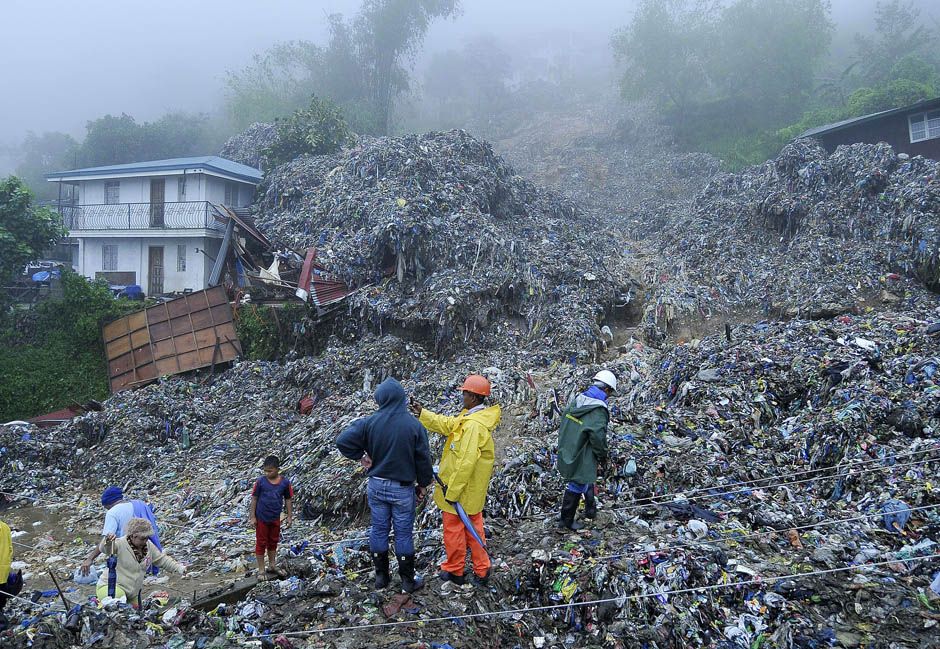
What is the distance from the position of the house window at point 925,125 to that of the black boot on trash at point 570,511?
56.0ft

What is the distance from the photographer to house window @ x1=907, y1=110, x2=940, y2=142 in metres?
15.5

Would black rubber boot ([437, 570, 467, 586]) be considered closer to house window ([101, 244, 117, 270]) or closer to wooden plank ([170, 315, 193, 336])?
wooden plank ([170, 315, 193, 336])

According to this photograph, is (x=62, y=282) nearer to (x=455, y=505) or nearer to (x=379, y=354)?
(x=379, y=354)

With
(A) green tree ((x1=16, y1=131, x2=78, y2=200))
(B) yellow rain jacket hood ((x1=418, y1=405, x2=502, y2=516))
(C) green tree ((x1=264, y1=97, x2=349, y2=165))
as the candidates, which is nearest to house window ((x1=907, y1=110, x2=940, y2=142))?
(C) green tree ((x1=264, y1=97, x2=349, y2=165))

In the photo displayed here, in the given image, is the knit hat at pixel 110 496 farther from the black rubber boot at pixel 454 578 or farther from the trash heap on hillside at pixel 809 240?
the trash heap on hillside at pixel 809 240

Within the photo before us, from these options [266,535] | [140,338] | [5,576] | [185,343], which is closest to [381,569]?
[266,535]

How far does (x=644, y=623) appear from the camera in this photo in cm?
361

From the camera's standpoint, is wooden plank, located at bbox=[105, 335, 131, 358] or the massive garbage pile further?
wooden plank, located at bbox=[105, 335, 131, 358]

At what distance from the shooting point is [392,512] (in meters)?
3.66

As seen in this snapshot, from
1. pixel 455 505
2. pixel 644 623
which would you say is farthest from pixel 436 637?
pixel 644 623

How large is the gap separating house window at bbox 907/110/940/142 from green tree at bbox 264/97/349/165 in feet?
54.4

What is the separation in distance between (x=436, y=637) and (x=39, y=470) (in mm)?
8921

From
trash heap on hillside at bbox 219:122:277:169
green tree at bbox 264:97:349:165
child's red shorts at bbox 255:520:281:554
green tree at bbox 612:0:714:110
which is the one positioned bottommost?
child's red shorts at bbox 255:520:281:554

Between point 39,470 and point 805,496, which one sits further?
point 39,470
